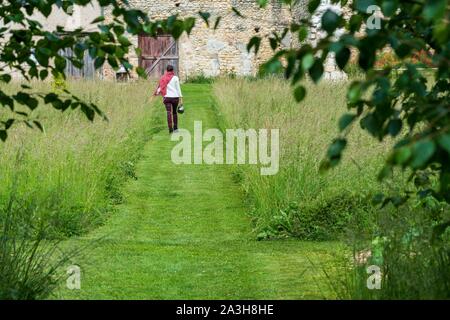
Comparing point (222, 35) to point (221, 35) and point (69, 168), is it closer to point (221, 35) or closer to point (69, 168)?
point (221, 35)

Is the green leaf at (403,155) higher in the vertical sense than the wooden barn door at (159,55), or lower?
higher

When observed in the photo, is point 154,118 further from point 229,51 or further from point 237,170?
point 229,51

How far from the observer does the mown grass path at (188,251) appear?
7883 mm

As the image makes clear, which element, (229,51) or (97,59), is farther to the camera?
(229,51)

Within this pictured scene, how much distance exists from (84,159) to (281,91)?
8082 mm

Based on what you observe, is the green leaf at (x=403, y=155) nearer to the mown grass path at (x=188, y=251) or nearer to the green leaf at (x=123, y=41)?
the green leaf at (x=123, y=41)

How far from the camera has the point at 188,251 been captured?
380 inches

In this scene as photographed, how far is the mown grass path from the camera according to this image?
7.88 meters

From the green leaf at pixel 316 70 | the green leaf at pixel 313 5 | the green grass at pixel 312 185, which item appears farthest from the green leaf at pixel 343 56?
the green grass at pixel 312 185

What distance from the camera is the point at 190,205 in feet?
A: 40.2

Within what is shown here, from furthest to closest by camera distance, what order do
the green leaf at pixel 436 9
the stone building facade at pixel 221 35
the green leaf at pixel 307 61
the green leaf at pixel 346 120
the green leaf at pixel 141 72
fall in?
1. the stone building facade at pixel 221 35
2. the green leaf at pixel 141 72
3. the green leaf at pixel 346 120
4. the green leaf at pixel 307 61
5. the green leaf at pixel 436 9

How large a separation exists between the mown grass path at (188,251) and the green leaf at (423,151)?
13.1 ft

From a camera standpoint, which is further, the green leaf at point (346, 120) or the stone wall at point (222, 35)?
the stone wall at point (222, 35)

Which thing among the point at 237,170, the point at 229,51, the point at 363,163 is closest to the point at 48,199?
the point at 363,163
